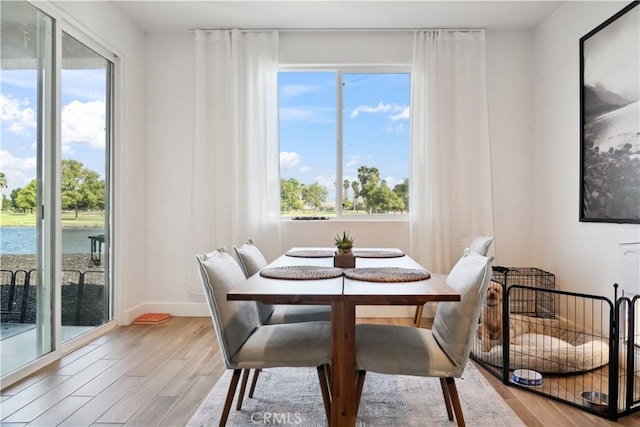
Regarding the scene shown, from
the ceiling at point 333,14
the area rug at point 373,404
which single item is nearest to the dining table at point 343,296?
the area rug at point 373,404

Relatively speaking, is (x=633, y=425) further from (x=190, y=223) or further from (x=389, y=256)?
(x=190, y=223)

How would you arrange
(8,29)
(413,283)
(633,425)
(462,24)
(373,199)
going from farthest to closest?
(373,199) → (462,24) → (8,29) → (633,425) → (413,283)

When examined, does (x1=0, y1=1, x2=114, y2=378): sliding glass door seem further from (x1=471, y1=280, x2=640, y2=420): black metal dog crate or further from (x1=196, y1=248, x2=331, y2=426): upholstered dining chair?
(x1=471, y1=280, x2=640, y2=420): black metal dog crate

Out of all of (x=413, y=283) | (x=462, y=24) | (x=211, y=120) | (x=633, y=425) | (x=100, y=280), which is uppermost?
(x=462, y=24)

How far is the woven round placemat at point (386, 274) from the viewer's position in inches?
75.2

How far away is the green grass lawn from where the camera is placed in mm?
2441

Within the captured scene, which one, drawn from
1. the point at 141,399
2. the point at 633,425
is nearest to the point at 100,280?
the point at 141,399

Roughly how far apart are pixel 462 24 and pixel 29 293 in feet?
13.2

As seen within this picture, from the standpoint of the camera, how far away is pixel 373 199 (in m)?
4.10

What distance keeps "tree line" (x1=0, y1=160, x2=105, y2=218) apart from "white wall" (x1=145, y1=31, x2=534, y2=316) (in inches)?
26.4

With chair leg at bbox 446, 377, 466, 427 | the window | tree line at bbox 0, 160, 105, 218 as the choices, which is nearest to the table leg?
chair leg at bbox 446, 377, 466, 427

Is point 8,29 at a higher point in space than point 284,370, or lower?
higher

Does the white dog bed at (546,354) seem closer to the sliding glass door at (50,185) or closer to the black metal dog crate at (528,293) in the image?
the black metal dog crate at (528,293)

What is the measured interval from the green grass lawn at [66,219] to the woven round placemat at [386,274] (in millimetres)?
2010
